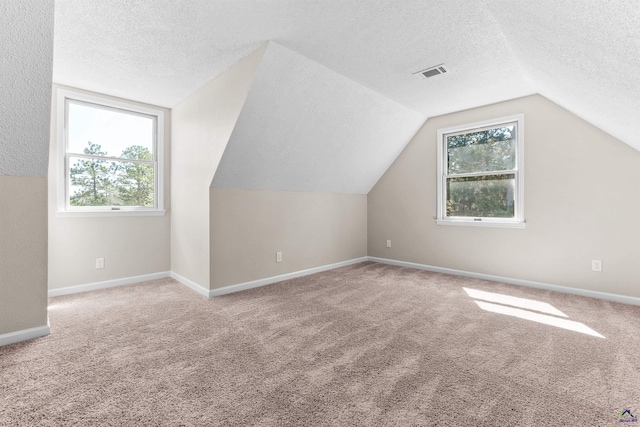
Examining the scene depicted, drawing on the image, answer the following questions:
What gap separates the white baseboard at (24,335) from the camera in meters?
2.07

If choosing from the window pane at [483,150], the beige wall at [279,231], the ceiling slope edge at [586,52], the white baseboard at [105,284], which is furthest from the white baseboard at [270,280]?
the ceiling slope edge at [586,52]

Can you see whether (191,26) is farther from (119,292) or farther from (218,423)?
(119,292)

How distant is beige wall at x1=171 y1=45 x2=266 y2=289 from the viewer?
9.31 feet

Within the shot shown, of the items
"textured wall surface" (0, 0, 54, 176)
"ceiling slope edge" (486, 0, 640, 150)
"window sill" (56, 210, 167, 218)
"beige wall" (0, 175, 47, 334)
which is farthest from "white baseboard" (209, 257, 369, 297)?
"ceiling slope edge" (486, 0, 640, 150)

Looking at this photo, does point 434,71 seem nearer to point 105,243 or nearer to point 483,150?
point 483,150

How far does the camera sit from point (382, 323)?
2.49 m

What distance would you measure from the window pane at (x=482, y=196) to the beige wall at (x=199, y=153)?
3.16m

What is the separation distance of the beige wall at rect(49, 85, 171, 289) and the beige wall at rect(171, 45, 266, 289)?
0.14 meters

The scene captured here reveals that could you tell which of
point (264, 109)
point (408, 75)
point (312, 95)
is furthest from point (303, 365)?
point (408, 75)

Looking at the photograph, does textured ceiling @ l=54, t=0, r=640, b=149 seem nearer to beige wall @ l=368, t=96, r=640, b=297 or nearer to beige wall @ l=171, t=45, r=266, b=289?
beige wall @ l=171, t=45, r=266, b=289

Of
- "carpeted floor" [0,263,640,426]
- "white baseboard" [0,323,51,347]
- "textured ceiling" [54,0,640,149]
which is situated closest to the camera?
"carpeted floor" [0,263,640,426]

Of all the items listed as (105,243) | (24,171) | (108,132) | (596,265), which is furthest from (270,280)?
(596,265)

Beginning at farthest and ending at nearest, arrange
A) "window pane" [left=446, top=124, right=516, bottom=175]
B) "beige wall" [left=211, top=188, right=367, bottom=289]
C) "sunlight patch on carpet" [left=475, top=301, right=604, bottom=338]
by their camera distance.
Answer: "window pane" [left=446, top=124, right=516, bottom=175], "beige wall" [left=211, top=188, right=367, bottom=289], "sunlight patch on carpet" [left=475, top=301, right=604, bottom=338]

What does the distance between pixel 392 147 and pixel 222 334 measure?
3520 mm
